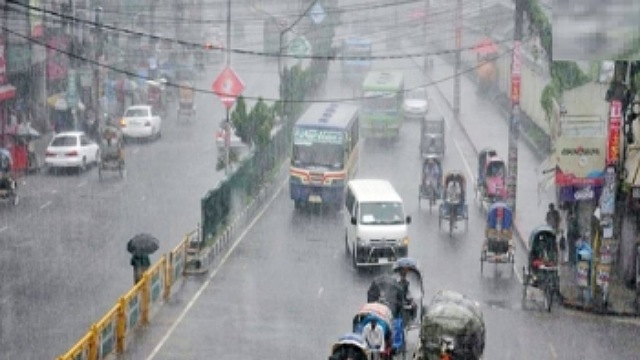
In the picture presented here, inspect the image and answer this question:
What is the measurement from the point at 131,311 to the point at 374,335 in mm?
5501

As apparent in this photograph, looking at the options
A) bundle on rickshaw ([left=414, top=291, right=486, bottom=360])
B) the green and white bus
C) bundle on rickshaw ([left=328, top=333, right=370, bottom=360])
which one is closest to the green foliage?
bundle on rickshaw ([left=414, top=291, right=486, bottom=360])

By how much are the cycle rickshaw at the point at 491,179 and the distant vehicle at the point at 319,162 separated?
4.49 meters

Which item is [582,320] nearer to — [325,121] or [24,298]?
[24,298]

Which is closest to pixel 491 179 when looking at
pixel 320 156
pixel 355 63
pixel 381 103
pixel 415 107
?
pixel 320 156

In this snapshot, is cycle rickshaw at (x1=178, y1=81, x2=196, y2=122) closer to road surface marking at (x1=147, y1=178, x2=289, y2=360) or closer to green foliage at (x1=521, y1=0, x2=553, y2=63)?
road surface marking at (x1=147, y1=178, x2=289, y2=360)

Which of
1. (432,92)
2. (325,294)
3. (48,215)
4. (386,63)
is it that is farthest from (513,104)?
(386,63)

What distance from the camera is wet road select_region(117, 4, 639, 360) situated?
2475 cm

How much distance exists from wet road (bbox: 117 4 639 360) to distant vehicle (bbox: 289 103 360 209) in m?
0.71

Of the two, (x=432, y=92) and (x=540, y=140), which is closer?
(x=540, y=140)

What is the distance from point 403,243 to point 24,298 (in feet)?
31.4

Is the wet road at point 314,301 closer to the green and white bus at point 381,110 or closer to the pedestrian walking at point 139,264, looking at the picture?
the pedestrian walking at point 139,264

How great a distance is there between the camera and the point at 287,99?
2114 inches

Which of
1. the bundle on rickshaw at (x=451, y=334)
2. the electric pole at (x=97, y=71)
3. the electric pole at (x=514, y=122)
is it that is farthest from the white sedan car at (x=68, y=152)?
the bundle on rickshaw at (x=451, y=334)

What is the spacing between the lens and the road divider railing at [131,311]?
21172 mm
